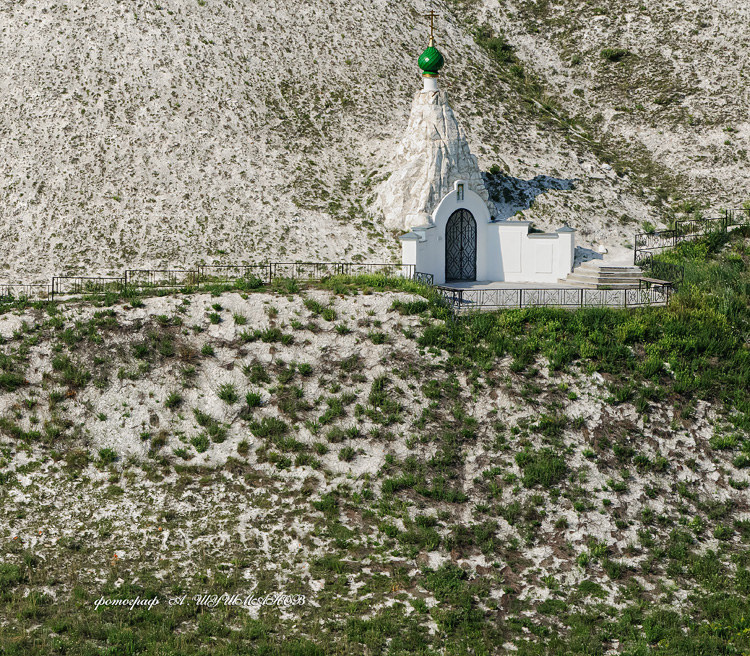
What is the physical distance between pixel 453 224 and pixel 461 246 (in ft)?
3.23

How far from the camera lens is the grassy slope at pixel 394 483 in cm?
1703

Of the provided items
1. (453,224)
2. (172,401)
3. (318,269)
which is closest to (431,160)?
(453,224)

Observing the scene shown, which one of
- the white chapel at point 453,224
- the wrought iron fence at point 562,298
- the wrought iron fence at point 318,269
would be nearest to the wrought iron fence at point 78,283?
the wrought iron fence at point 318,269

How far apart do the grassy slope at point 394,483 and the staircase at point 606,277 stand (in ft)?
13.0

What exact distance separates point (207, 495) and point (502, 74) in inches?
1577

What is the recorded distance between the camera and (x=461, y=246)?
115ft

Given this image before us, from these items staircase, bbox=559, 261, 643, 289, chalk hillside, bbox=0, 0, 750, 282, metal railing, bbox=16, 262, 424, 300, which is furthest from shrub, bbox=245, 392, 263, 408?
chalk hillside, bbox=0, 0, 750, 282

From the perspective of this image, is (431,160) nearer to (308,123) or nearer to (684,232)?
(308,123)

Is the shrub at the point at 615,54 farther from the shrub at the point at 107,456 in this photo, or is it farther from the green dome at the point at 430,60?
the shrub at the point at 107,456

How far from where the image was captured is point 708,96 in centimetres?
5009

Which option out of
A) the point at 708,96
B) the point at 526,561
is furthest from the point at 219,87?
the point at 526,561

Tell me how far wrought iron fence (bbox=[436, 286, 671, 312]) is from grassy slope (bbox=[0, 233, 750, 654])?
1.16 meters

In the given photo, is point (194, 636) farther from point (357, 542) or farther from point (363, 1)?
point (363, 1)

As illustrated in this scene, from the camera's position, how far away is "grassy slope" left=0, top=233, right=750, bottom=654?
55.9ft
